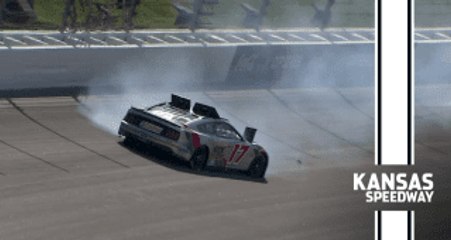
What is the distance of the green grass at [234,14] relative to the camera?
20.9m

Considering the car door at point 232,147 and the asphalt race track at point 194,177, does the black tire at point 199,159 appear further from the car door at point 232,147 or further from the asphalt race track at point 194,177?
the car door at point 232,147

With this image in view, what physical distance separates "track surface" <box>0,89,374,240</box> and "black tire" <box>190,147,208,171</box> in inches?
6.8

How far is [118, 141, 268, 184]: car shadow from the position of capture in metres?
11.8

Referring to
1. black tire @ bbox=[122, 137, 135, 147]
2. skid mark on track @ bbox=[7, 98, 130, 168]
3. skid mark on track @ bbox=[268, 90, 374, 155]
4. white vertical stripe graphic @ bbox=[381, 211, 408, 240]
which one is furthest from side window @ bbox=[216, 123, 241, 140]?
white vertical stripe graphic @ bbox=[381, 211, 408, 240]

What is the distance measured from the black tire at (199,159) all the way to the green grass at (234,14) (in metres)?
8.58

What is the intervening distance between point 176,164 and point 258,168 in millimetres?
1229

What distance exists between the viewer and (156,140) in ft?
38.8

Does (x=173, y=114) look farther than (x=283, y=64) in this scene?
No

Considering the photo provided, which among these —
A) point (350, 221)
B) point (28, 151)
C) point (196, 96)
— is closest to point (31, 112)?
point (28, 151)

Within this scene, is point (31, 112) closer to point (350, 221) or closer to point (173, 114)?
point (173, 114)

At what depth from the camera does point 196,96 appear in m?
17.6

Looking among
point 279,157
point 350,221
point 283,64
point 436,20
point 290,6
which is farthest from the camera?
point 436,20

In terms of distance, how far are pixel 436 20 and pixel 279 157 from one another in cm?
1329

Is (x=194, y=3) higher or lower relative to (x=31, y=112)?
Result: higher
